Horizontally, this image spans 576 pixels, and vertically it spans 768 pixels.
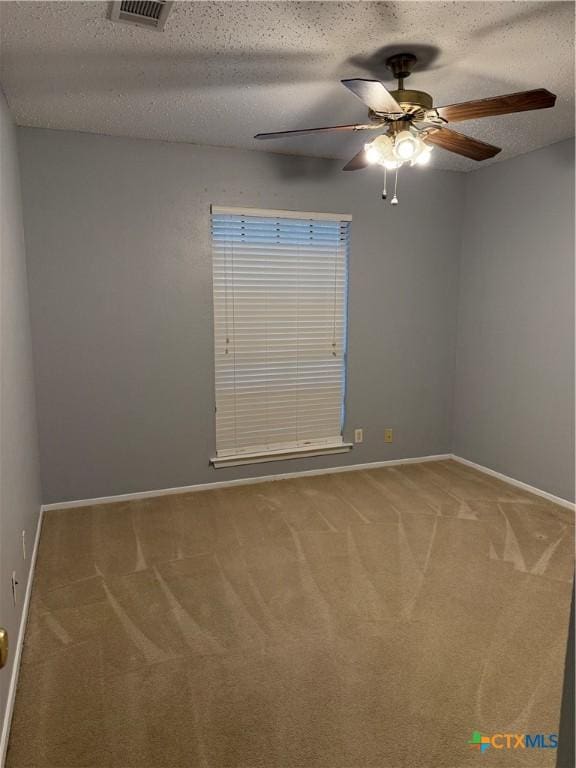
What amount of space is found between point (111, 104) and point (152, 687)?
2.96 metres

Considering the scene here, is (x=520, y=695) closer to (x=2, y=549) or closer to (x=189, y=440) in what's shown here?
(x=2, y=549)

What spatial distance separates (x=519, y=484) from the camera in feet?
12.8

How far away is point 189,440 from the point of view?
3768 mm

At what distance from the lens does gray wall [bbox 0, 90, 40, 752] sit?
1.91 m

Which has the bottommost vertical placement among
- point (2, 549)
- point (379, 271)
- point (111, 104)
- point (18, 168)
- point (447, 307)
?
point (2, 549)

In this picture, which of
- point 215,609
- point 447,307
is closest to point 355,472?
point 447,307

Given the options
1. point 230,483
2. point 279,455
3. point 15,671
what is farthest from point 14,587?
point 279,455

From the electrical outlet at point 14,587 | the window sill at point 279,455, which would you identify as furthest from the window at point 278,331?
the electrical outlet at point 14,587

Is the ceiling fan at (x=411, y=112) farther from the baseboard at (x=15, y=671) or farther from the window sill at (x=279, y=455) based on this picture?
the baseboard at (x=15, y=671)

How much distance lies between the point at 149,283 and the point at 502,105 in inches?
97.4

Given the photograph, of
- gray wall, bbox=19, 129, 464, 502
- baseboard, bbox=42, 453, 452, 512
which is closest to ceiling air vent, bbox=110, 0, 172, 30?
gray wall, bbox=19, 129, 464, 502

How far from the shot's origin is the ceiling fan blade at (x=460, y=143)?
2.37 meters

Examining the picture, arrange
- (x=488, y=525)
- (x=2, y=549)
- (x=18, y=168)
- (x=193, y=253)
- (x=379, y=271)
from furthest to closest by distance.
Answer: (x=379, y=271) < (x=193, y=253) < (x=488, y=525) < (x=18, y=168) < (x=2, y=549)

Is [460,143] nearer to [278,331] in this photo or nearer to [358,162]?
[358,162]
